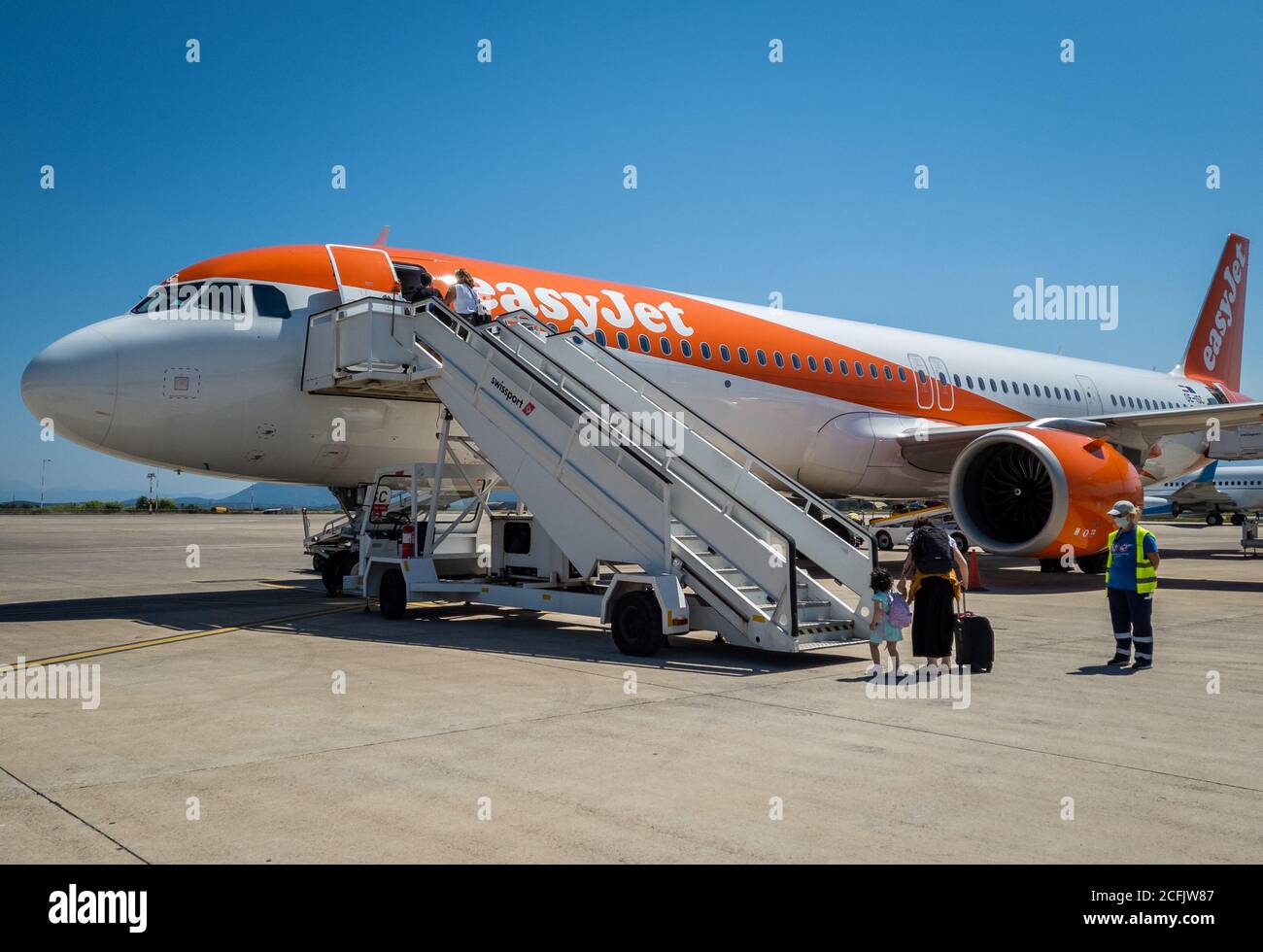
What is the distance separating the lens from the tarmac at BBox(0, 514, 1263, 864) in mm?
3943

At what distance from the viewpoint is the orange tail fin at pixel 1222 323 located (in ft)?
85.6

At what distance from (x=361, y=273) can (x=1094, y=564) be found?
13.5 metres

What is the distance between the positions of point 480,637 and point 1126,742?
6.08m

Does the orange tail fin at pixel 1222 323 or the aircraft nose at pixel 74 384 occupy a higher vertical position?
the orange tail fin at pixel 1222 323

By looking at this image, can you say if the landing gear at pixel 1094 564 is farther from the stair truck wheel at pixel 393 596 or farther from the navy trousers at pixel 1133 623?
the stair truck wheel at pixel 393 596

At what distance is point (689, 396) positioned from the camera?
1396 centimetres

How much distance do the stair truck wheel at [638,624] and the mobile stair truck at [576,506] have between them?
13 mm

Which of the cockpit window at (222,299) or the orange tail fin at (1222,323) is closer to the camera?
the cockpit window at (222,299)

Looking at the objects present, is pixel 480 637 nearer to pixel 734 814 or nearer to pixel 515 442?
pixel 515 442

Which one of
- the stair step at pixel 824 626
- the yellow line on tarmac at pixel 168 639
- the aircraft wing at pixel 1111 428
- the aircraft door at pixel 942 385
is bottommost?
the yellow line on tarmac at pixel 168 639

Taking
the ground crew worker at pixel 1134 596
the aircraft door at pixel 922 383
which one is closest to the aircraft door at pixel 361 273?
the ground crew worker at pixel 1134 596

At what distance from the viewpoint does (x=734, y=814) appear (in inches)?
169

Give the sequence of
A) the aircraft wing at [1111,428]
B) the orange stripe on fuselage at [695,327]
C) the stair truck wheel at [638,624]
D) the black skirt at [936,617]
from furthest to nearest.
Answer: the aircraft wing at [1111,428], the orange stripe on fuselage at [695,327], the stair truck wheel at [638,624], the black skirt at [936,617]

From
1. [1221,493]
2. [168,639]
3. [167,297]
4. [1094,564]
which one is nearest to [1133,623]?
[168,639]
